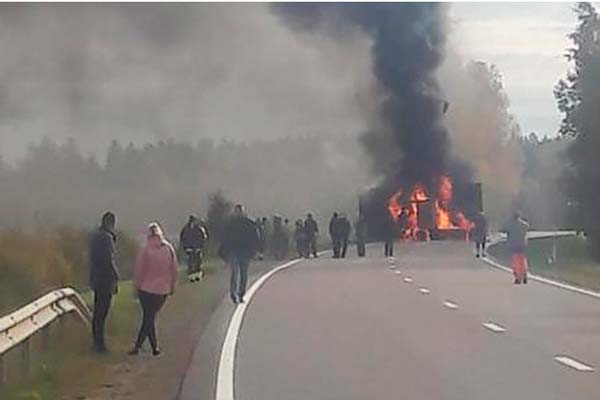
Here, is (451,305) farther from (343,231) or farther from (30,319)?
(343,231)

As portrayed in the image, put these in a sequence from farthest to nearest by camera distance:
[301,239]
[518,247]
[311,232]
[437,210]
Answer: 1. [437,210]
2. [301,239]
3. [311,232]
4. [518,247]

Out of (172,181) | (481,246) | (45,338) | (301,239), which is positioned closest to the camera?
(45,338)

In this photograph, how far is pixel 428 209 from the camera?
242ft

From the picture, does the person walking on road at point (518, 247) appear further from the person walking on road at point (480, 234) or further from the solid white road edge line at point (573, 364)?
the person walking on road at point (480, 234)

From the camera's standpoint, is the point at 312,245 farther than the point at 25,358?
Yes

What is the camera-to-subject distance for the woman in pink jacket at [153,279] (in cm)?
1928

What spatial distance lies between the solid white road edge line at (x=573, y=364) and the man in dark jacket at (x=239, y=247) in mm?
12575

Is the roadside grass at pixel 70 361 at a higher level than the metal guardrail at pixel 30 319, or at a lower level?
lower

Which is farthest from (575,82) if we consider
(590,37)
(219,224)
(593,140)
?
(219,224)

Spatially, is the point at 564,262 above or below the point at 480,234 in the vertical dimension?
below

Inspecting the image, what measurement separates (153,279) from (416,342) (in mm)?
3627

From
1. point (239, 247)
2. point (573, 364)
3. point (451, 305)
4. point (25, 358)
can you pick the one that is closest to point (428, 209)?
point (239, 247)

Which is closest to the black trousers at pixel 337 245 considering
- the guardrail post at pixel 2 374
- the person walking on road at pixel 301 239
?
the person walking on road at pixel 301 239

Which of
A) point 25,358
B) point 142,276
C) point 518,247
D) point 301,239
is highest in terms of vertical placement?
point 301,239
